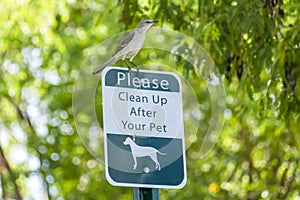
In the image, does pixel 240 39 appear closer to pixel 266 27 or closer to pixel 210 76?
pixel 266 27

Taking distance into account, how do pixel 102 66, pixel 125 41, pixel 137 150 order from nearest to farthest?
pixel 137 150
pixel 102 66
pixel 125 41

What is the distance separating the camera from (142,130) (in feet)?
9.45

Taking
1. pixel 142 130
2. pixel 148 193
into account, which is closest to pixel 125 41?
pixel 142 130

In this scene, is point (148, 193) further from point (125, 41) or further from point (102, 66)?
point (125, 41)

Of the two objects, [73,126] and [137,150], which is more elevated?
[137,150]

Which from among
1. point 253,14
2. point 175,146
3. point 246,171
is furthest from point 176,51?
point 246,171

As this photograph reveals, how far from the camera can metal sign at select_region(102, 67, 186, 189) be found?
9.29ft

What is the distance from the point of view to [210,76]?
3.61 meters

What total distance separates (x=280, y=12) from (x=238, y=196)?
13.0 feet

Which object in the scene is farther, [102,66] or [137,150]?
[102,66]

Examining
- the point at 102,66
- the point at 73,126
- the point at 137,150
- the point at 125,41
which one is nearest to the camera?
the point at 137,150

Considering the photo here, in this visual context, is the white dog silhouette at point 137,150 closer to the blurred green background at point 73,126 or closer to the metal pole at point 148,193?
the metal pole at point 148,193

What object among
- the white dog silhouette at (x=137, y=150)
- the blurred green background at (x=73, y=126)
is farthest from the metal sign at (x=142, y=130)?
the blurred green background at (x=73, y=126)

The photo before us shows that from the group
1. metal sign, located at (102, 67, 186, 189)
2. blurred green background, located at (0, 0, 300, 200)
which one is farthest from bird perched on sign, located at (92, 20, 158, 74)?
blurred green background, located at (0, 0, 300, 200)
